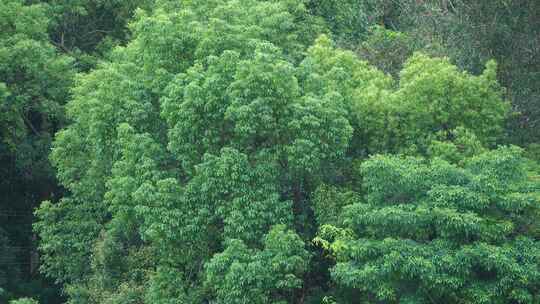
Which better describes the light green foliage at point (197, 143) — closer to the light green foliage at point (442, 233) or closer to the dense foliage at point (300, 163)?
the dense foliage at point (300, 163)

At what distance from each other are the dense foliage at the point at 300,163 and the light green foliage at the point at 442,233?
0.13 feet

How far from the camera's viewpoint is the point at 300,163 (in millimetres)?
16844

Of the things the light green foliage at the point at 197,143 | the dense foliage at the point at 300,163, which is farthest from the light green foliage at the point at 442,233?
the light green foliage at the point at 197,143

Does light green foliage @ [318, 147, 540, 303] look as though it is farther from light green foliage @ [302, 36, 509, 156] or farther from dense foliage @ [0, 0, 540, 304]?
light green foliage @ [302, 36, 509, 156]

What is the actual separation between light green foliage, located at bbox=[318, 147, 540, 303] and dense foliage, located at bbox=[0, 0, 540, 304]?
0.04m

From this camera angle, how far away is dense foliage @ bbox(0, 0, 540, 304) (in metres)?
15.2

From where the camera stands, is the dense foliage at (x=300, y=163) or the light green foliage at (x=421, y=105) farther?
the light green foliage at (x=421, y=105)

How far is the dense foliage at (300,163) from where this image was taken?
1517cm

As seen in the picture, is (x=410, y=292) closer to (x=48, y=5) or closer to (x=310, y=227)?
(x=310, y=227)

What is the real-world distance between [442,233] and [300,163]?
10.5ft

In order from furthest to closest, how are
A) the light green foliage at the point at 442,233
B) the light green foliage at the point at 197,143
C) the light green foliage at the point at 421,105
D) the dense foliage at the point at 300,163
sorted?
1. the light green foliage at the point at 421,105
2. the light green foliage at the point at 197,143
3. the dense foliage at the point at 300,163
4. the light green foliage at the point at 442,233

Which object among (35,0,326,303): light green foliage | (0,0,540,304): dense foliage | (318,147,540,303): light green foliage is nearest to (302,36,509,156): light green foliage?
(0,0,540,304): dense foliage

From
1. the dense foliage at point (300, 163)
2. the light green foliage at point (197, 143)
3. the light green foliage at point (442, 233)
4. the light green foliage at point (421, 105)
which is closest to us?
the light green foliage at point (442, 233)

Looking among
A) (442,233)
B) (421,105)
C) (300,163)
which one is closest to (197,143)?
(300,163)
